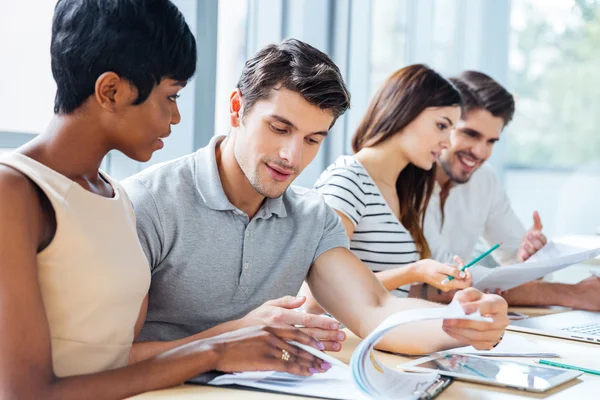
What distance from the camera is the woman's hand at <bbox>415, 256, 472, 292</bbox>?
5.46 ft

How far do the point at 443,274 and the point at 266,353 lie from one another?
Result: 673 millimetres

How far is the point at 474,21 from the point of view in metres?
4.10

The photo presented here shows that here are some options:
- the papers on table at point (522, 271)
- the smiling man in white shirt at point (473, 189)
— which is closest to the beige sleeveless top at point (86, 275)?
the papers on table at point (522, 271)

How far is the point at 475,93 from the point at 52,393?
2103 millimetres

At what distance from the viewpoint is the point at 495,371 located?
125 cm

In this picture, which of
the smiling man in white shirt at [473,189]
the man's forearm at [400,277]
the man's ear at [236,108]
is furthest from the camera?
the smiling man in white shirt at [473,189]

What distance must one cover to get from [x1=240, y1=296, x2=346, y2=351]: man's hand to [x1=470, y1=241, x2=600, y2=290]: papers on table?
2.50 ft

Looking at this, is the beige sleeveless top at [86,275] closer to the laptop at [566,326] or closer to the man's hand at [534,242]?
the laptop at [566,326]

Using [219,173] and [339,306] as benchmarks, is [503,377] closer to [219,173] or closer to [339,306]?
[339,306]

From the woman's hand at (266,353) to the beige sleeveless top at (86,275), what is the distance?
158 millimetres

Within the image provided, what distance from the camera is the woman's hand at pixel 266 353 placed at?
117 cm

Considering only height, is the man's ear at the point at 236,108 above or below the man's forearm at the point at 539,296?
above

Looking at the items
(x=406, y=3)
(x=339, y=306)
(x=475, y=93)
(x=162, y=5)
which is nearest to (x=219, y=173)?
(x=339, y=306)

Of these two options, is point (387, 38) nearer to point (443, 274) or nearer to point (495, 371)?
point (443, 274)
